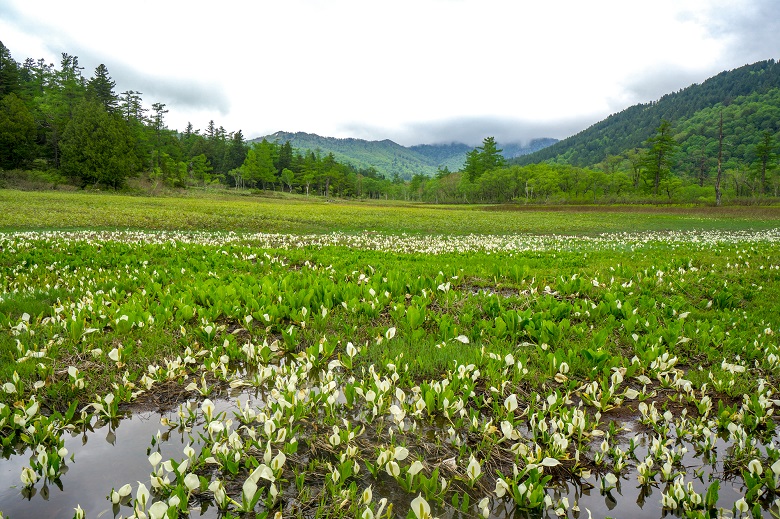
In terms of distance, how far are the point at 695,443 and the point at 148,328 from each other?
19.4 feet

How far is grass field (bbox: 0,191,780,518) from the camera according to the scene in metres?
2.59

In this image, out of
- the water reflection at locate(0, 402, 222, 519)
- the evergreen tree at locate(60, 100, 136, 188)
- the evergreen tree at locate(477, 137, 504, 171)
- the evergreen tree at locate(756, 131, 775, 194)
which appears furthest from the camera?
the evergreen tree at locate(477, 137, 504, 171)

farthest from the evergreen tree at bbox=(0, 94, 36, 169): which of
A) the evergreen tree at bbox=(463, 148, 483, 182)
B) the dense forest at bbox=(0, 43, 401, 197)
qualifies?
the evergreen tree at bbox=(463, 148, 483, 182)

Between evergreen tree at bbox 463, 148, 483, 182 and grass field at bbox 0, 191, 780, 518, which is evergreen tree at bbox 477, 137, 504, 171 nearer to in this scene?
evergreen tree at bbox 463, 148, 483, 182

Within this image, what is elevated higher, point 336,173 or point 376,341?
point 336,173

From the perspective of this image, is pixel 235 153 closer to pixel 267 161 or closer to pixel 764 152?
pixel 267 161

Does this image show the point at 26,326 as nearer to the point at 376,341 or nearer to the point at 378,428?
the point at 376,341

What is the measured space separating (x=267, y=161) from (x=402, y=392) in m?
103

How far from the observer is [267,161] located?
98375mm

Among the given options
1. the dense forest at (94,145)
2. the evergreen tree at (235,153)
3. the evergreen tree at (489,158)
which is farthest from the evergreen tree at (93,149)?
the evergreen tree at (489,158)

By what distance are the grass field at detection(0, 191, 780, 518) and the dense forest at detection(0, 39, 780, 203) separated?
2534 inches

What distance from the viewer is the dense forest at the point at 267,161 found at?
57.7 meters

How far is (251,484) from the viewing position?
2320mm

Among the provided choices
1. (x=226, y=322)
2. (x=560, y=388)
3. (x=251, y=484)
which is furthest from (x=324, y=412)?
(x=226, y=322)
